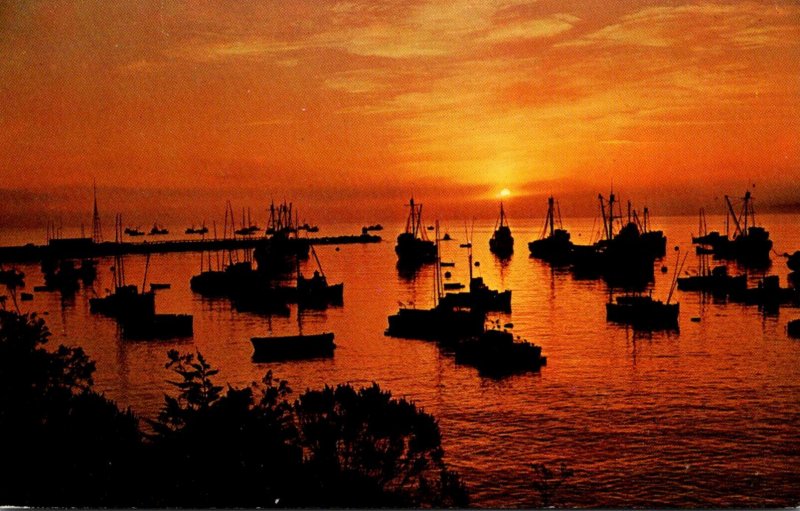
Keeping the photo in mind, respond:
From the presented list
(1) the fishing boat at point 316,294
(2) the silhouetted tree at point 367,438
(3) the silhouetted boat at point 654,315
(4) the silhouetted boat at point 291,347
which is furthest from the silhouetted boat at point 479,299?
(2) the silhouetted tree at point 367,438

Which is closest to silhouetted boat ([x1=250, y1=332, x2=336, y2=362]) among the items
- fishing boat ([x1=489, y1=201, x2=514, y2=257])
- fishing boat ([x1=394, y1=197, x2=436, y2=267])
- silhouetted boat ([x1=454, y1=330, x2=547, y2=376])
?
silhouetted boat ([x1=454, y1=330, x2=547, y2=376])

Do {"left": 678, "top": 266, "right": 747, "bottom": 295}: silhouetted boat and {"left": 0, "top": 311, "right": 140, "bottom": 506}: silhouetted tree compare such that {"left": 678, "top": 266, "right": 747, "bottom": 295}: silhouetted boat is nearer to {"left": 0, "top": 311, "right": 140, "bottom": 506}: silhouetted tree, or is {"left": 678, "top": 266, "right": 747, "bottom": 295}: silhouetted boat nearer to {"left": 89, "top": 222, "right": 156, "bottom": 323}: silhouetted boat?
{"left": 89, "top": 222, "right": 156, "bottom": 323}: silhouetted boat

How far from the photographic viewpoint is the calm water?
18891 mm

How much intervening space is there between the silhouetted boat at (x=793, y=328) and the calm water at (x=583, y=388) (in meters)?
0.80

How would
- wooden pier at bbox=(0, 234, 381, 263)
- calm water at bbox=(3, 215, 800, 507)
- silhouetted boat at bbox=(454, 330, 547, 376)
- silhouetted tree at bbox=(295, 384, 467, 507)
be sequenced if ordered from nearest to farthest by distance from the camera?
silhouetted tree at bbox=(295, 384, 467, 507)
calm water at bbox=(3, 215, 800, 507)
silhouetted boat at bbox=(454, 330, 547, 376)
wooden pier at bbox=(0, 234, 381, 263)

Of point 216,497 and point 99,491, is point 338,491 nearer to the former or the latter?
point 216,497

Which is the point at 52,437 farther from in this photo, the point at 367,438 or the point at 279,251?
the point at 279,251

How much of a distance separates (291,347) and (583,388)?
12.8 metres

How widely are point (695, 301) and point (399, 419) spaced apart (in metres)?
44.6

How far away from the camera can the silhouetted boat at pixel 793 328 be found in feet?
127

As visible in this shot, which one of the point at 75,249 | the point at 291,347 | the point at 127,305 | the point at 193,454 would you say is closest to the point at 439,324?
the point at 291,347

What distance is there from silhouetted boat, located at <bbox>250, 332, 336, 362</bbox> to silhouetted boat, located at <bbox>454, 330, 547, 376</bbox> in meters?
6.46

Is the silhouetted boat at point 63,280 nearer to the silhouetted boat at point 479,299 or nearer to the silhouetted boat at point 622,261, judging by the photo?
the silhouetted boat at point 479,299

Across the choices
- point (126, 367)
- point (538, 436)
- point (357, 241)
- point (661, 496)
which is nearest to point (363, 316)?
point (126, 367)
